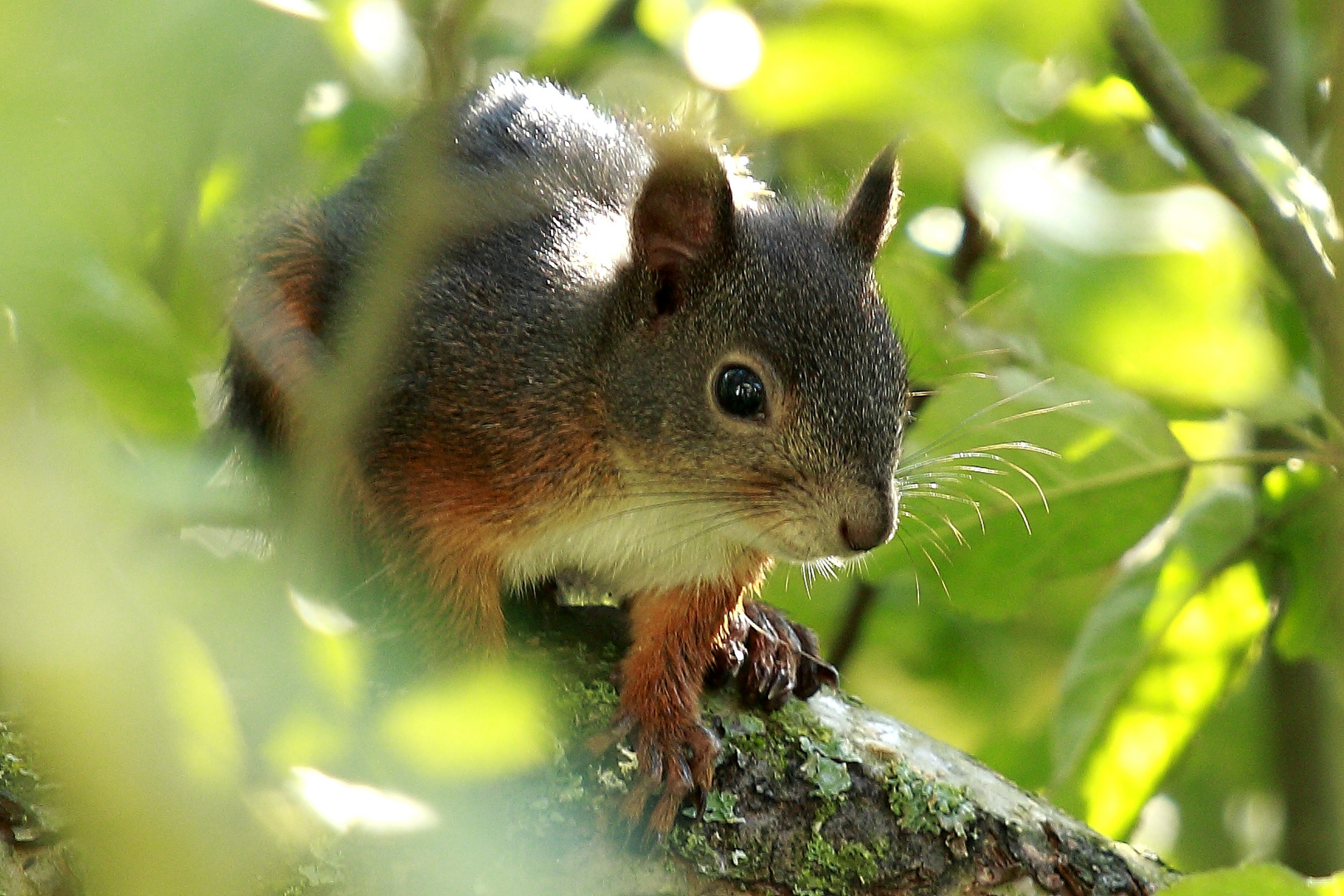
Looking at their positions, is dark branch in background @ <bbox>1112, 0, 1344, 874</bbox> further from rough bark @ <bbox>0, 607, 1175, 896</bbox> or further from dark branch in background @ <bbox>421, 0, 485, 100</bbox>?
dark branch in background @ <bbox>421, 0, 485, 100</bbox>

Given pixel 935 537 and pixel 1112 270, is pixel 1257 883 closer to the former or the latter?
pixel 1112 270

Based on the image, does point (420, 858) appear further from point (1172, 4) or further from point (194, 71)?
point (1172, 4)

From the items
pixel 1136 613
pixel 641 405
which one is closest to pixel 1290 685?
pixel 1136 613

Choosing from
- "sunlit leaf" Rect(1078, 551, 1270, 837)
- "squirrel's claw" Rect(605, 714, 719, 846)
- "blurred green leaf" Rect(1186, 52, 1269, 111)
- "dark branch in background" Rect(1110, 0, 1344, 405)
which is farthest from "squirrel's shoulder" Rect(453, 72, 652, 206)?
"sunlit leaf" Rect(1078, 551, 1270, 837)

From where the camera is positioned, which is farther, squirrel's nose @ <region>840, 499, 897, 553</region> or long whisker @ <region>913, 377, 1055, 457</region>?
long whisker @ <region>913, 377, 1055, 457</region>

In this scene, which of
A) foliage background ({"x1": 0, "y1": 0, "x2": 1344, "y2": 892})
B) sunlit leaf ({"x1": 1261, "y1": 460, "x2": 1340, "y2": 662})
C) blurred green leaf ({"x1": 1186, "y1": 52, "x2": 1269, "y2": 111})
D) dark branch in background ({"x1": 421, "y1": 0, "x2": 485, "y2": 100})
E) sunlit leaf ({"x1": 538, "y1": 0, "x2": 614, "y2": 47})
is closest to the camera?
foliage background ({"x1": 0, "y1": 0, "x2": 1344, "y2": 892})

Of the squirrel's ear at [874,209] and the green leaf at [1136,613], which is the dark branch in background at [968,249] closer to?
the squirrel's ear at [874,209]

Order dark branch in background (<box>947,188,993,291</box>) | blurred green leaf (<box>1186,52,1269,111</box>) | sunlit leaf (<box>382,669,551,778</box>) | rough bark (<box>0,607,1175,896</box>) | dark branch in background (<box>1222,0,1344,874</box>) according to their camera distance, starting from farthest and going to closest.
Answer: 1. dark branch in background (<box>947,188,993,291</box>)
2. dark branch in background (<box>1222,0,1344,874</box>)
3. blurred green leaf (<box>1186,52,1269,111</box>)
4. rough bark (<box>0,607,1175,896</box>)
5. sunlit leaf (<box>382,669,551,778</box>)
